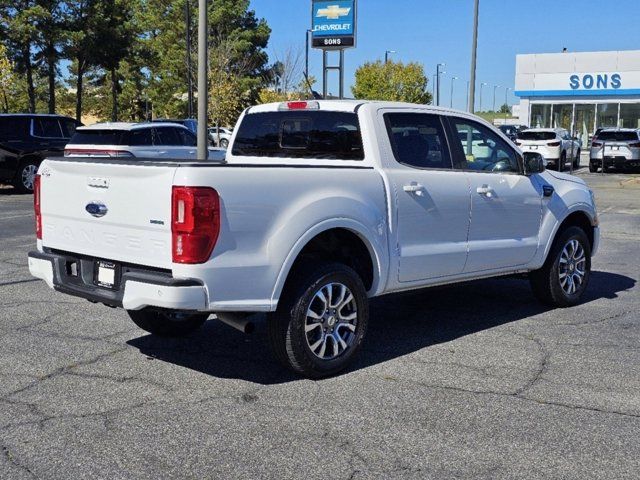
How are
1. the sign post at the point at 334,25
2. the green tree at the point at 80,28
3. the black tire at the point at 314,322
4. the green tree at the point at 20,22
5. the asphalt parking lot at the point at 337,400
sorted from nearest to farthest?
the asphalt parking lot at the point at 337,400, the black tire at the point at 314,322, the sign post at the point at 334,25, the green tree at the point at 20,22, the green tree at the point at 80,28

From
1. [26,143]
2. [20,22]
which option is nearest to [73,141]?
[26,143]

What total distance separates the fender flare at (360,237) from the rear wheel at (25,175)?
14.8 meters

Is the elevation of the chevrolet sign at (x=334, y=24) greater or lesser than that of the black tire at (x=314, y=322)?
greater

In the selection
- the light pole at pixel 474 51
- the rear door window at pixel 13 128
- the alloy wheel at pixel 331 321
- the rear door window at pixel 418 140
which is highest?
the light pole at pixel 474 51

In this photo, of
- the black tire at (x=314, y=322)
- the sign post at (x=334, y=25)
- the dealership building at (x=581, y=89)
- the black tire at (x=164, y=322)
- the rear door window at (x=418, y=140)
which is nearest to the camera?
the black tire at (x=314, y=322)

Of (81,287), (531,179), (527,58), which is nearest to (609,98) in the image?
(527,58)

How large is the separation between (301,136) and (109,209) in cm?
191

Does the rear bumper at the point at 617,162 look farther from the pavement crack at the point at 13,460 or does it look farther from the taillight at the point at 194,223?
the pavement crack at the point at 13,460

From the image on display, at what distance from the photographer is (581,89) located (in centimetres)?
5012

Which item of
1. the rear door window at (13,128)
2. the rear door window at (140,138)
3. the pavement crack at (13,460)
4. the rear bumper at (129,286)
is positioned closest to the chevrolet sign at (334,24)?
the rear door window at (13,128)

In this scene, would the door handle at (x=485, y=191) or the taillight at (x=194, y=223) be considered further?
the door handle at (x=485, y=191)

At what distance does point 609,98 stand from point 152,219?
49854 millimetres

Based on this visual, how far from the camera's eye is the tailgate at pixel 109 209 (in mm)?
4520

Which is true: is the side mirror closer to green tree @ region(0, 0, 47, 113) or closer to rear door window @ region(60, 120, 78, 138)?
rear door window @ region(60, 120, 78, 138)
